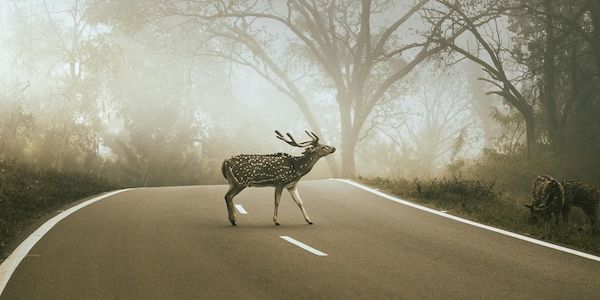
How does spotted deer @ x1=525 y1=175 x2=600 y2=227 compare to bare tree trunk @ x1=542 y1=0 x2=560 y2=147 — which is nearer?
spotted deer @ x1=525 y1=175 x2=600 y2=227

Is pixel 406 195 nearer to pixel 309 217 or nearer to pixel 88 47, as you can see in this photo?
pixel 309 217

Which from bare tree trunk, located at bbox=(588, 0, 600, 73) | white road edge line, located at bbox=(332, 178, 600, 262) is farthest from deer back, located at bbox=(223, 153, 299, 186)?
bare tree trunk, located at bbox=(588, 0, 600, 73)

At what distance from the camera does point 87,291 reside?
767 centimetres

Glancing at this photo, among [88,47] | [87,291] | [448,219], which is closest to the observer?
[87,291]

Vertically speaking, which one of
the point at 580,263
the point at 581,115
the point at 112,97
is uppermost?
the point at 112,97

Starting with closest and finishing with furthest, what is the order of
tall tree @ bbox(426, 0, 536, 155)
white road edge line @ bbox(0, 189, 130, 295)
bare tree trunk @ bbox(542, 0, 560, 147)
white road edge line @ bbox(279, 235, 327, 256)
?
white road edge line @ bbox(0, 189, 130, 295)
white road edge line @ bbox(279, 235, 327, 256)
bare tree trunk @ bbox(542, 0, 560, 147)
tall tree @ bbox(426, 0, 536, 155)

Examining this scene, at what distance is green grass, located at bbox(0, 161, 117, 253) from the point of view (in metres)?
12.7

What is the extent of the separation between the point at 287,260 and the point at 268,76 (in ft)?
107

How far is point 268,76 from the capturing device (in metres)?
41.6

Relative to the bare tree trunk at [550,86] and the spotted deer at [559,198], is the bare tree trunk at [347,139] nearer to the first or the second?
the bare tree trunk at [550,86]

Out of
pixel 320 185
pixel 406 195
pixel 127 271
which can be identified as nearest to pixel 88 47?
pixel 320 185

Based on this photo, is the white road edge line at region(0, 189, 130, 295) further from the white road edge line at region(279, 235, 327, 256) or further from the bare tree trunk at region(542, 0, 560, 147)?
the bare tree trunk at region(542, 0, 560, 147)

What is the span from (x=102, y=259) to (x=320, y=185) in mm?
11762

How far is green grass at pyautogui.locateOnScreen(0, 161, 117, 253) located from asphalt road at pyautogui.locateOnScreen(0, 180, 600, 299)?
2.60 ft
